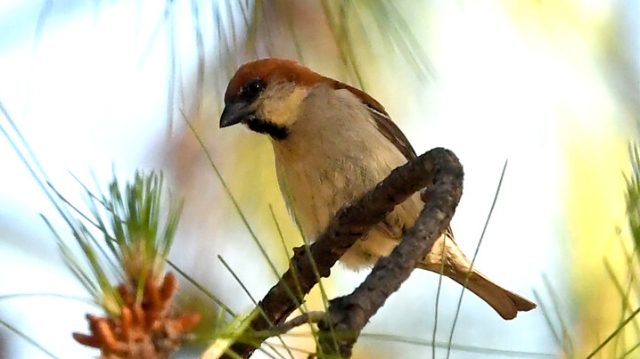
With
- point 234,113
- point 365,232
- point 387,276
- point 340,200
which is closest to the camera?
point 387,276

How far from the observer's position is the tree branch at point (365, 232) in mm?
662

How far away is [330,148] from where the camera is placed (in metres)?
1.94

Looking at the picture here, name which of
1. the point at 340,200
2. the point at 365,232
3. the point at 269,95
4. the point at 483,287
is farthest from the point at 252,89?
the point at 365,232

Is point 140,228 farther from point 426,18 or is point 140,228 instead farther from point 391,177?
point 426,18

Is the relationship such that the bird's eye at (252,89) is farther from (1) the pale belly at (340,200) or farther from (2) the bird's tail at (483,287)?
(2) the bird's tail at (483,287)

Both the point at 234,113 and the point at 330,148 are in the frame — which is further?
the point at 234,113

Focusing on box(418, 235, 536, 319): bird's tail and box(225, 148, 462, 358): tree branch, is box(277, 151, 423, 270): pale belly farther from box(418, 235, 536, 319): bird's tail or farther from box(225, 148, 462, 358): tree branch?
box(225, 148, 462, 358): tree branch

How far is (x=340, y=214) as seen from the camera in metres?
1.14

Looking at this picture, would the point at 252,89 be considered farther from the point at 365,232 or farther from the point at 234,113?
the point at 365,232

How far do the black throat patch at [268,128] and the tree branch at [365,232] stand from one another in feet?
2.76

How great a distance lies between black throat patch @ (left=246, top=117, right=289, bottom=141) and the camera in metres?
2.08

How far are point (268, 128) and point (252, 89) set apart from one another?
0.40 feet

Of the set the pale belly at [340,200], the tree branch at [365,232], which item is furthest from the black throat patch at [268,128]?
the tree branch at [365,232]

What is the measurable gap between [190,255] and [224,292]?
138mm
